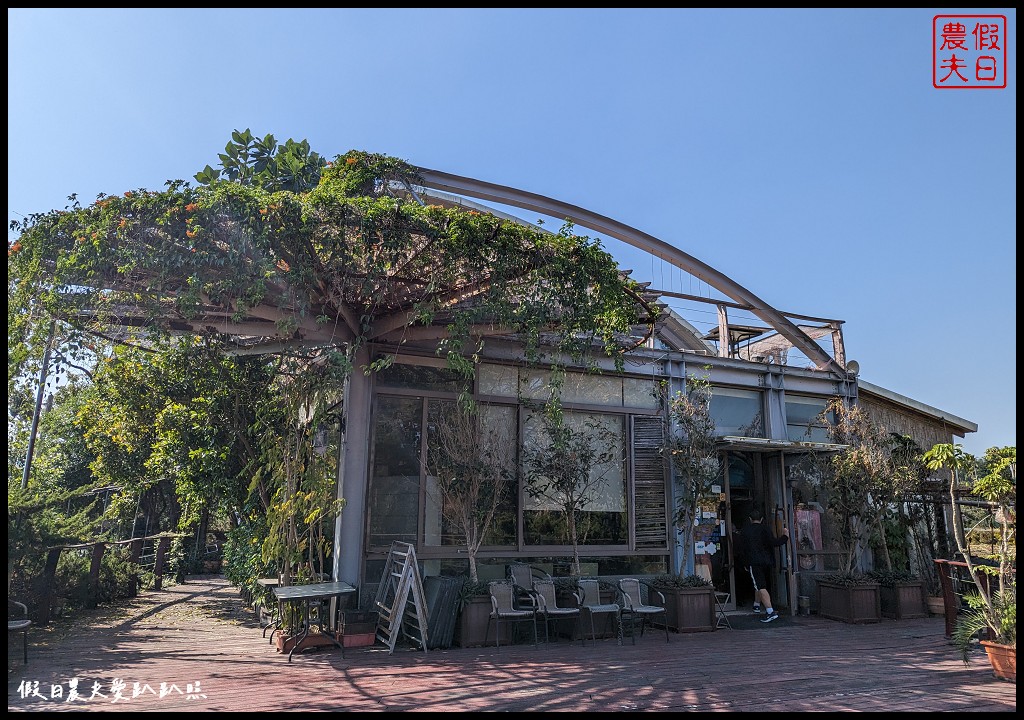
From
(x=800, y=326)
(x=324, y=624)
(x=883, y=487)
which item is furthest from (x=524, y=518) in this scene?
(x=800, y=326)

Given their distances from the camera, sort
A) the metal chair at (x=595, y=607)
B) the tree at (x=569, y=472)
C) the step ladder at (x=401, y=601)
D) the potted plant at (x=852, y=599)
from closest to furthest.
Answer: the step ladder at (x=401, y=601) → the metal chair at (x=595, y=607) → the tree at (x=569, y=472) → the potted plant at (x=852, y=599)

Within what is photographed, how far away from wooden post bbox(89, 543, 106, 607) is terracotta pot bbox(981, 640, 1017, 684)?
1051 cm

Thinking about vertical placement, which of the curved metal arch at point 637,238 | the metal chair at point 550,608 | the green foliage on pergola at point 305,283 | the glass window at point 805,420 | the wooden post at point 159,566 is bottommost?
the wooden post at point 159,566

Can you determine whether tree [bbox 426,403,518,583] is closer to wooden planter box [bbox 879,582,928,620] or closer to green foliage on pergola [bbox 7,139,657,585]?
green foliage on pergola [bbox 7,139,657,585]

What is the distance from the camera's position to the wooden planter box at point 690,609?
26.9ft

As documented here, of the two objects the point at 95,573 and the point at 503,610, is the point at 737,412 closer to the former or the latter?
the point at 503,610

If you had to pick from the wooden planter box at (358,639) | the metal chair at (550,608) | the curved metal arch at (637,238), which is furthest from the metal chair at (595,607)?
the curved metal arch at (637,238)

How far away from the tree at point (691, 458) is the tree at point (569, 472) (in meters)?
1.07

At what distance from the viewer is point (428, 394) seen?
27.4 ft

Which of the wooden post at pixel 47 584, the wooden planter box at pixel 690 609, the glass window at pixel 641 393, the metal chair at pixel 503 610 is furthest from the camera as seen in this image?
the glass window at pixel 641 393

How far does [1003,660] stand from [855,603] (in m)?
3.59

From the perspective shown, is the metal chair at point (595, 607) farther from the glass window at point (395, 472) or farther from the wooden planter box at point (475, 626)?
the glass window at point (395, 472)

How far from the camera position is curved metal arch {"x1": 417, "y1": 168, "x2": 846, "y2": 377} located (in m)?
10.9

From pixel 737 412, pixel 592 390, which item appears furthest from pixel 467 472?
pixel 737 412
